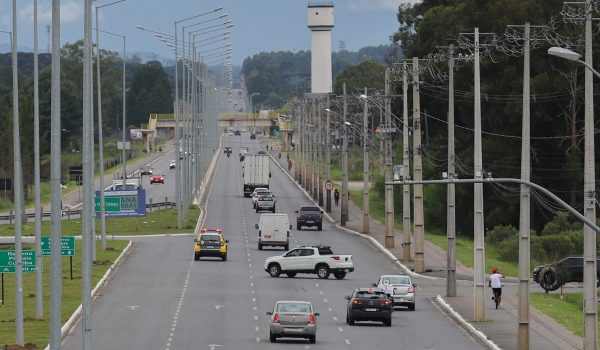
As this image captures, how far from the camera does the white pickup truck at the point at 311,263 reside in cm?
→ 7256

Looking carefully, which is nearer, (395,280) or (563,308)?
(395,280)

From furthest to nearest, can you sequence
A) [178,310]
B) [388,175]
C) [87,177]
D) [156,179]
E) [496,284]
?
[156,179] < [388,175] < [496,284] < [178,310] < [87,177]

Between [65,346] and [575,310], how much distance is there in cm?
2319

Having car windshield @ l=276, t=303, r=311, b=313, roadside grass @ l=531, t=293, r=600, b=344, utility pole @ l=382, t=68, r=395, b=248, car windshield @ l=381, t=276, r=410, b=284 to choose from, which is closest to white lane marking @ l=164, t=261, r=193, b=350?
car windshield @ l=276, t=303, r=311, b=313

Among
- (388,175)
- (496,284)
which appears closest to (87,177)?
(496,284)

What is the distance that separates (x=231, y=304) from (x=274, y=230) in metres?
27.9

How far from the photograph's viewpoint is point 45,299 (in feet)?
201

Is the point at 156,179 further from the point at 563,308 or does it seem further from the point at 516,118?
the point at 563,308

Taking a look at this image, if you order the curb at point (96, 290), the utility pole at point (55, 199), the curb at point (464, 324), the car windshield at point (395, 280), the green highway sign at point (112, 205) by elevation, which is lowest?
the curb at point (464, 324)

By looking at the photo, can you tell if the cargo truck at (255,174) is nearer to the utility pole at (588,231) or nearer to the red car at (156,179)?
the red car at (156,179)

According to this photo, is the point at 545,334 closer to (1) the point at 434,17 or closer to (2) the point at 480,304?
(2) the point at 480,304

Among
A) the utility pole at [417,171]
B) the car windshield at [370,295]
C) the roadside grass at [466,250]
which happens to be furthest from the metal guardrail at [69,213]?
the car windshield at [370,295]

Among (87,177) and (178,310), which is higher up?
(87,177)

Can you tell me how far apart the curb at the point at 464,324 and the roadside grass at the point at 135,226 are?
37473 millimetres
